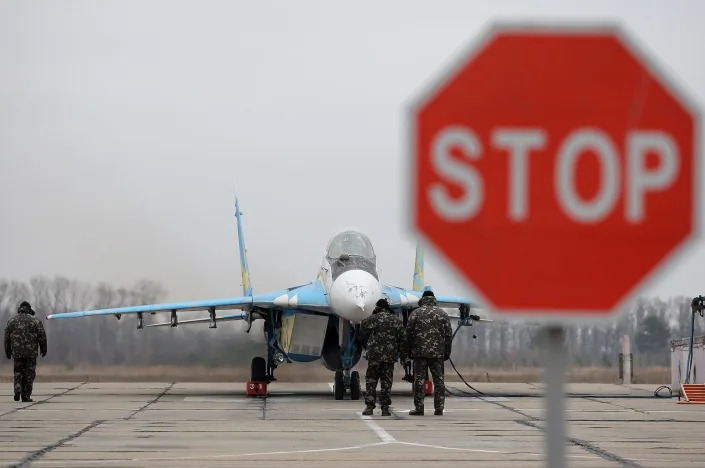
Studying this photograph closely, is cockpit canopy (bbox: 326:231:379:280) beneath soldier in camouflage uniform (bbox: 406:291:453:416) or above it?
above

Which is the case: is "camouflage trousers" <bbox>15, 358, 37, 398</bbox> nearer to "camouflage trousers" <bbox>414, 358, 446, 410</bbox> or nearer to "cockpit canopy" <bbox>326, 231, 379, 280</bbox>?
"cockpit canopy" <bbox>326, 231, 379, 280</bbox>

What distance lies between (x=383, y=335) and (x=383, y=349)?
0.73ft

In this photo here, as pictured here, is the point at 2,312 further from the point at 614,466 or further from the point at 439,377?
the point at 614,466

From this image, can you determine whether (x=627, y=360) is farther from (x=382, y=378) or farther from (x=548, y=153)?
(x=548, y=153)

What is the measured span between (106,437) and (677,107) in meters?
11.6

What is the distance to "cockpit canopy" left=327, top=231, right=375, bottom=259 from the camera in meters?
22.0

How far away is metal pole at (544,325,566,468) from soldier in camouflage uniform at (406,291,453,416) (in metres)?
14.5

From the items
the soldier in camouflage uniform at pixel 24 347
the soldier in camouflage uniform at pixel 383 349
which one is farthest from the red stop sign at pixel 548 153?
the soldier in camouflage uniform at pixel 24 347

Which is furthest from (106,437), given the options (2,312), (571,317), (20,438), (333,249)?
(2,312)

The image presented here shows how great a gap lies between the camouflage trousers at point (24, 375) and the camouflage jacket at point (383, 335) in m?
7.16

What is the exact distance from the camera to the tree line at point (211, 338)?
30906 millimetres

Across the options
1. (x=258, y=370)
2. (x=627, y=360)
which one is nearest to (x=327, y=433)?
(x=258, y=370)

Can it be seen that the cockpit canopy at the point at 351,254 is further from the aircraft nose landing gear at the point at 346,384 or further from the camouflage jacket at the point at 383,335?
the camouflage jacket at the point at 383,335

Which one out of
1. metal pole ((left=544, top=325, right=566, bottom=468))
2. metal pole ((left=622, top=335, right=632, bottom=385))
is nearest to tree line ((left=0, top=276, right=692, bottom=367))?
metal pole ((left=622, top=335, right=632, bottom=385))
